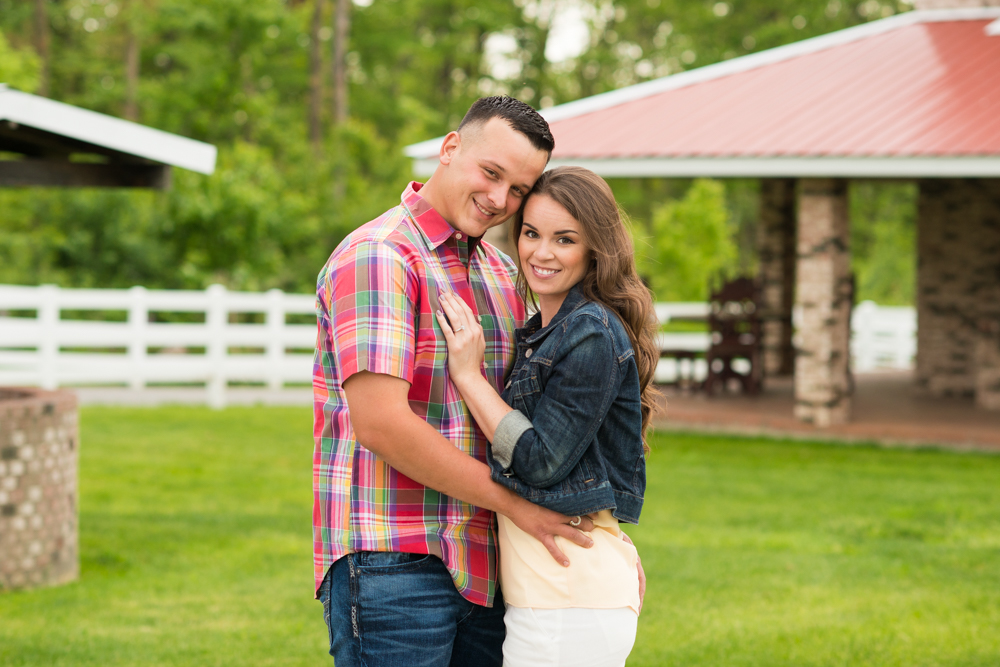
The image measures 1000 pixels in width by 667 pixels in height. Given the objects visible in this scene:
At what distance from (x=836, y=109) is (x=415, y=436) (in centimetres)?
1131

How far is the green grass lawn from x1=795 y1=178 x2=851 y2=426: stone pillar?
0.73 metres

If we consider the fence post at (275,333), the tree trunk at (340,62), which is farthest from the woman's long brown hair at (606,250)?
the tree trunk at (340,62)

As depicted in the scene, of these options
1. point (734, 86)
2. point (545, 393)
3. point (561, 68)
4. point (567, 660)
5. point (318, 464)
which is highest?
point (561, 68)

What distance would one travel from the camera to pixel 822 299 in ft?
38.7

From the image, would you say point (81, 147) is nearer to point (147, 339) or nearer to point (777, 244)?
point (147, 339)

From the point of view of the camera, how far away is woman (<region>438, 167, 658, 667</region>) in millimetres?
2344

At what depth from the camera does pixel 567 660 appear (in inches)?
93.5

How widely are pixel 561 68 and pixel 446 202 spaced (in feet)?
114

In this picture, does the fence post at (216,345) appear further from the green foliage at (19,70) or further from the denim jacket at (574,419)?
the denim jacket at (574,419)

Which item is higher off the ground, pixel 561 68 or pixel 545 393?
pixel 561 68

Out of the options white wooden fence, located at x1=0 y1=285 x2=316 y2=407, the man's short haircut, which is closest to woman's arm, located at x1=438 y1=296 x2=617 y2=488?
the man's short haircut

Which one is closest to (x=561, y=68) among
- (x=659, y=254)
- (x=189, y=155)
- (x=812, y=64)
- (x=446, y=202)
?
(x=659, y=254)

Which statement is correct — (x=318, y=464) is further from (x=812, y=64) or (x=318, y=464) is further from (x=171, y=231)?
(x=171, y=231)

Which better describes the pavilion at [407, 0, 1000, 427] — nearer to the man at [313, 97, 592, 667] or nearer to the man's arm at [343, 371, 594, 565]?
the man at [313, 97, 592, 667]
